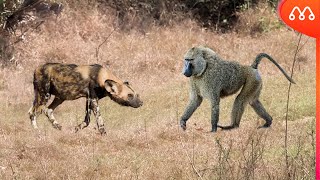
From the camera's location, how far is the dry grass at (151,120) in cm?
755

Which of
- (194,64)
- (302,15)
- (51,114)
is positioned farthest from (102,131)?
(302,15)

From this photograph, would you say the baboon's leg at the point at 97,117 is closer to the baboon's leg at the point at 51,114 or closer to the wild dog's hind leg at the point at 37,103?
the baboon's leg at the point at 51,114

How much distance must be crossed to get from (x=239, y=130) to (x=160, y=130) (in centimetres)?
112

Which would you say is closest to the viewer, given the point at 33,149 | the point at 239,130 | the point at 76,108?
the point at 33,149

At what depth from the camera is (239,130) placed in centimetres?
1045

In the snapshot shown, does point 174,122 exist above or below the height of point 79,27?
below

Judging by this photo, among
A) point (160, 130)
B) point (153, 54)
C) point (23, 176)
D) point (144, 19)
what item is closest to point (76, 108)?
point (160, 130)

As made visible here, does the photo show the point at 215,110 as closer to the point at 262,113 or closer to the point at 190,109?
the point at 190,109

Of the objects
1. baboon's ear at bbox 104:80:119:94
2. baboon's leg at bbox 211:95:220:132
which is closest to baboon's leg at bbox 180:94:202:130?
baboon's leg at bbox 211:95:220:132

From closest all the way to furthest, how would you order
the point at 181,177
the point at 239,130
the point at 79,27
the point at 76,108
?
the point at 181,177 < the point at 239,130 < the point at 76,108 < the point at 79,27

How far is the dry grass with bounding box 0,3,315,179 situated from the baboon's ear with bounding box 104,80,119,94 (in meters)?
0.61

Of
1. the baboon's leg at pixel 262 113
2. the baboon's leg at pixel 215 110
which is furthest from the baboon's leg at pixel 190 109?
the baboon's leg at pixel 262 113

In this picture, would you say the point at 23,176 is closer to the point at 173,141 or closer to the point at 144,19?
the point at 173,141

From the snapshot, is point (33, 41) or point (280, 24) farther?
point (280, 24)
